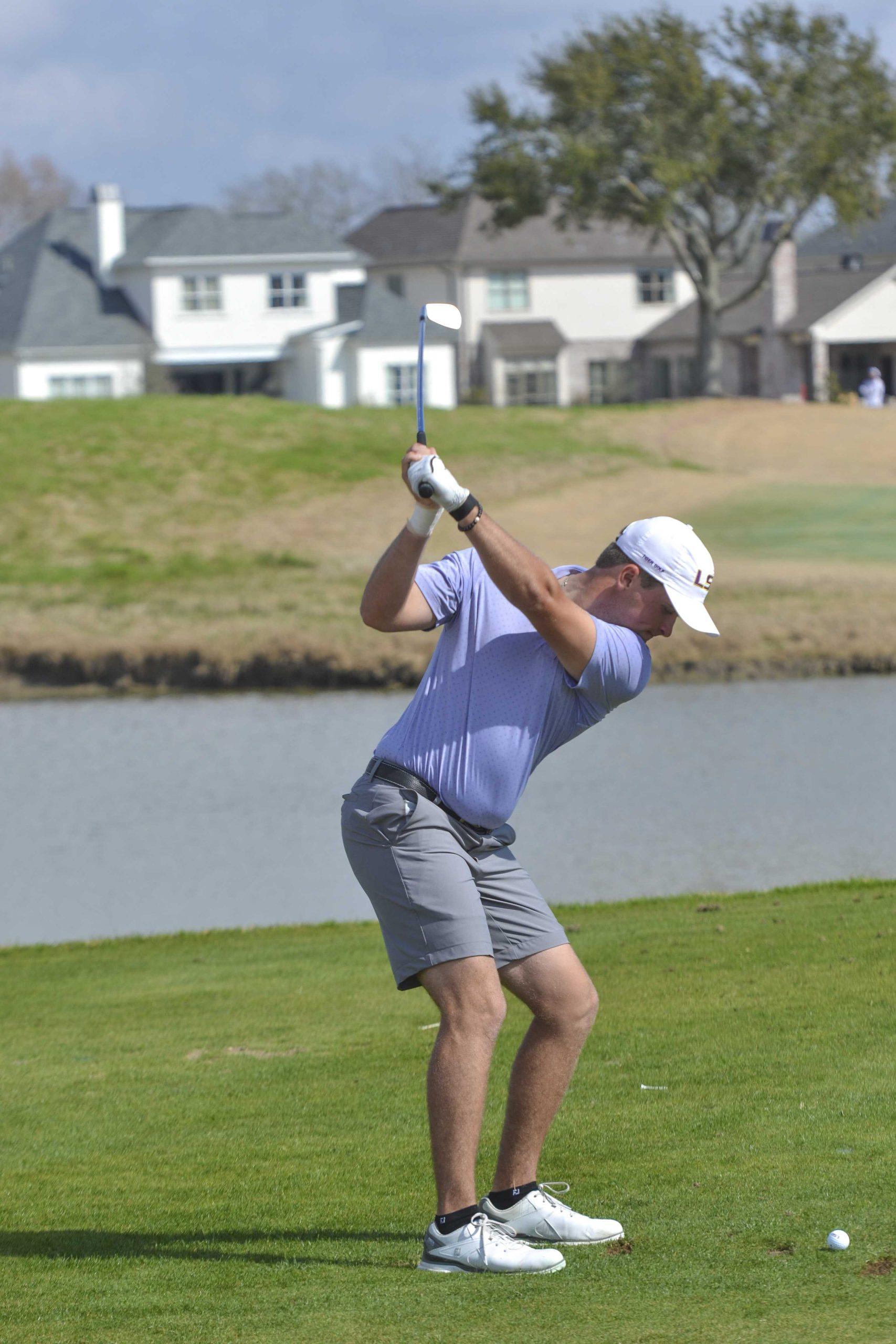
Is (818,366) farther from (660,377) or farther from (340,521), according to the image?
(340,521)

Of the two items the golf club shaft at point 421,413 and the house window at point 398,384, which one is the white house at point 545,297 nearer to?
the house window at point 398,384

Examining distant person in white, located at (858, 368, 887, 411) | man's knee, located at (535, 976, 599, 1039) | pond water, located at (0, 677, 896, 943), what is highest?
distant person in white, located at (858, 368, 887, 411)

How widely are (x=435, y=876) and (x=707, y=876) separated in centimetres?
1056

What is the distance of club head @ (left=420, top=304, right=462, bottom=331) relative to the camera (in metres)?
5.80

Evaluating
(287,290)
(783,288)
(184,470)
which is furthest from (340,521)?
(783,288)

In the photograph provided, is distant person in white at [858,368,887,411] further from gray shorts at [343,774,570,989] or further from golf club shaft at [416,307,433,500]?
gray shorts at [343,774,570,989]

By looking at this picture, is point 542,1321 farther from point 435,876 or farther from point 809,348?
point 809,348

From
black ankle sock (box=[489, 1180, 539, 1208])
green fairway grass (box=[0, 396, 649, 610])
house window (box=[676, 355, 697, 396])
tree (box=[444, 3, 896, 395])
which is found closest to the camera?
black ankle sock (box=[489, 1180, 539, 1208])

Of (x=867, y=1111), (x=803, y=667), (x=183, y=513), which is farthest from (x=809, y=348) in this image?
(x=867, y=1111)

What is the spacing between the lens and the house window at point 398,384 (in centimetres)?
6088

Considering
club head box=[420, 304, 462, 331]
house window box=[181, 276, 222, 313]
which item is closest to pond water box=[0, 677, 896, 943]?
club head box=[420, 304, 462, 331]

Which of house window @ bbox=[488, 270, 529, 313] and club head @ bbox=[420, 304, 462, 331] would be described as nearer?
club head @ bbox=[420, 304, 462, 331]

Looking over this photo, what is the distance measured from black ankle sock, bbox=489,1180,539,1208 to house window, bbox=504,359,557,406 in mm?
64821

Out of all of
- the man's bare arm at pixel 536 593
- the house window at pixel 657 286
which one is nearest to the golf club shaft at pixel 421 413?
the man's bare arm at pixel 536 593
